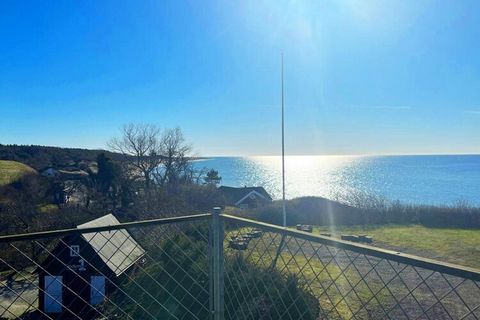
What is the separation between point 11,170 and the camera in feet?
70.8

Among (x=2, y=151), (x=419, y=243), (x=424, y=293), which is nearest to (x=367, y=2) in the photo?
(x=424, y=293)

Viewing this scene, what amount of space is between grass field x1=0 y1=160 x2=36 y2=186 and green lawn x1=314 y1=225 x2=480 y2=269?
18.5 meters

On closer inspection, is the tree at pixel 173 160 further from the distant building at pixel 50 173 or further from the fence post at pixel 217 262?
the fence post at pixel 217 262

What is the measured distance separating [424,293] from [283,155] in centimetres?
688

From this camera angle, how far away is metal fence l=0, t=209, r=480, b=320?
151 centimetres

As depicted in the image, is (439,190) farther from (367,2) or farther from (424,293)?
(367,2)

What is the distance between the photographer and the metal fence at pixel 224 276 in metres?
1.51

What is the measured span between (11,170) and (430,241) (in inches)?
931

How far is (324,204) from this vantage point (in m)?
19.9

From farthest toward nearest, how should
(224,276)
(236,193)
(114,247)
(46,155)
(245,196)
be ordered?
(46,155), (236,193), (245,196), (114,247), (224,276)


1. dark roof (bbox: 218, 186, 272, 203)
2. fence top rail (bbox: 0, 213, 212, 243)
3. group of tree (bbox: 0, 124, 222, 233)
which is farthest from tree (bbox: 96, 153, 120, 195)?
fence top rail (bbox: 0, 213, 212, 243)

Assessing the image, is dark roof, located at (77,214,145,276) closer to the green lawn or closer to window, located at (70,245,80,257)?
window, located at (70,245,80,257)

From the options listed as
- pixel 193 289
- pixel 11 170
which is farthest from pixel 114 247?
pixel 11 170

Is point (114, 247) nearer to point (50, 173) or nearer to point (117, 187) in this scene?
point (117, 187)
